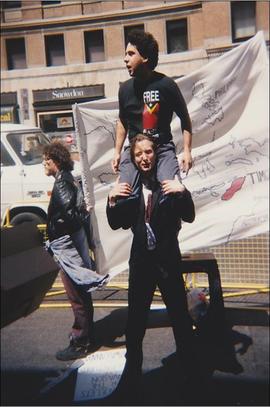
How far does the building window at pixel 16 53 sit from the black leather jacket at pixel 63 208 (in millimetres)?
516

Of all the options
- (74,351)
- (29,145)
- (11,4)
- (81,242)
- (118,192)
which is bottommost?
(74,351)

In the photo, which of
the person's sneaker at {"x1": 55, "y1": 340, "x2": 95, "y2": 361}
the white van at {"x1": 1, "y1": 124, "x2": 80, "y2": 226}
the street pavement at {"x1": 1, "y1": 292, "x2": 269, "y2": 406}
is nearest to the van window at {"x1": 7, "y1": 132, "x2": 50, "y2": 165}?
the white van at {"x1": 1, "y1": 124, "x2": 80, "y2": 226}

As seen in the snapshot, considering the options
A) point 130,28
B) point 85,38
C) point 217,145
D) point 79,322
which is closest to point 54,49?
point 85,38

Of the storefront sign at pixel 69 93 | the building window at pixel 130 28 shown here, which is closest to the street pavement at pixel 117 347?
the storefront sign at pixel 69 93

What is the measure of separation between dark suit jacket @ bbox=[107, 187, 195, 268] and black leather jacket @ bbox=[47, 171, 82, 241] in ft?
1.31

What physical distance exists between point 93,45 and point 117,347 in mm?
1364

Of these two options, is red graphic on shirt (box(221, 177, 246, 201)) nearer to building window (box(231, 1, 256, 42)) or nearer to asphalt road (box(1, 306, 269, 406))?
building window (box(231, 1, 256, 42))

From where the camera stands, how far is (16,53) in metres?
1.33

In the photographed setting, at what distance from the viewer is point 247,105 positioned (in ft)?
5.34

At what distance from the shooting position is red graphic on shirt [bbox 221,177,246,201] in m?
1.70

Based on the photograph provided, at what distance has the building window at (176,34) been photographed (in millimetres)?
1259

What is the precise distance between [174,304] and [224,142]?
0.54 meters

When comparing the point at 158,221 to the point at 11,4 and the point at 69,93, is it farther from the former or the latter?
the point at 11,4

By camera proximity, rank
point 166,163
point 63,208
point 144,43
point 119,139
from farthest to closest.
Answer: point 63,208, point 119,139, point 166,163, point 144,43
